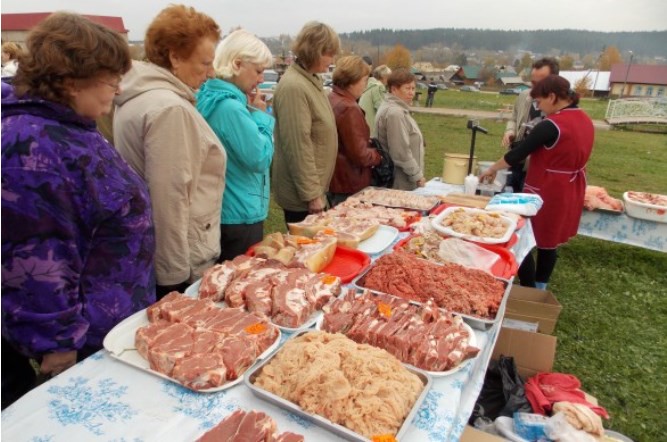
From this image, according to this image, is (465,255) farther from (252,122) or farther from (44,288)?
(44,288)

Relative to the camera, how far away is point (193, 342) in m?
1.67

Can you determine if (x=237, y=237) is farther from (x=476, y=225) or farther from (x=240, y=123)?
(x=476, y=225)

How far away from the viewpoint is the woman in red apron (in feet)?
12.7

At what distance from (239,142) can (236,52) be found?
56 centimetres

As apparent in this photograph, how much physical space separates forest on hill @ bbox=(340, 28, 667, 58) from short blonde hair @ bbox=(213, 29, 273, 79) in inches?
2945

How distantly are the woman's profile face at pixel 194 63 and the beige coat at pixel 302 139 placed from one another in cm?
106

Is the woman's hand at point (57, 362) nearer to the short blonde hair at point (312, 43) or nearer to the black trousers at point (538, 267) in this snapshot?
the short blonde hair at point (312, 43)

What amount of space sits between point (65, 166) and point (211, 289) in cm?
86

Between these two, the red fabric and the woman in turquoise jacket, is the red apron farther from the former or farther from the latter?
the woman in turquoise jacket

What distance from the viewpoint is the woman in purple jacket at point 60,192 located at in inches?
58.4

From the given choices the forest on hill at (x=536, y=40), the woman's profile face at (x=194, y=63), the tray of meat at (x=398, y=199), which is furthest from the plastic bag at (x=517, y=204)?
the forest on hill at (x=536, y=40)

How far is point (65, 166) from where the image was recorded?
1530 mm

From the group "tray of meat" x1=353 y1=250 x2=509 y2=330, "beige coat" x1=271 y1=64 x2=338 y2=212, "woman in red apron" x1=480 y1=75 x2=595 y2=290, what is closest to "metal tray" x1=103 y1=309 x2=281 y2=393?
"tray of meat" x1=353 y1=250 x2=509 y2=330

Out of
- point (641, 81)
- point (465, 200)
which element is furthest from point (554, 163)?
point (641, 81)
